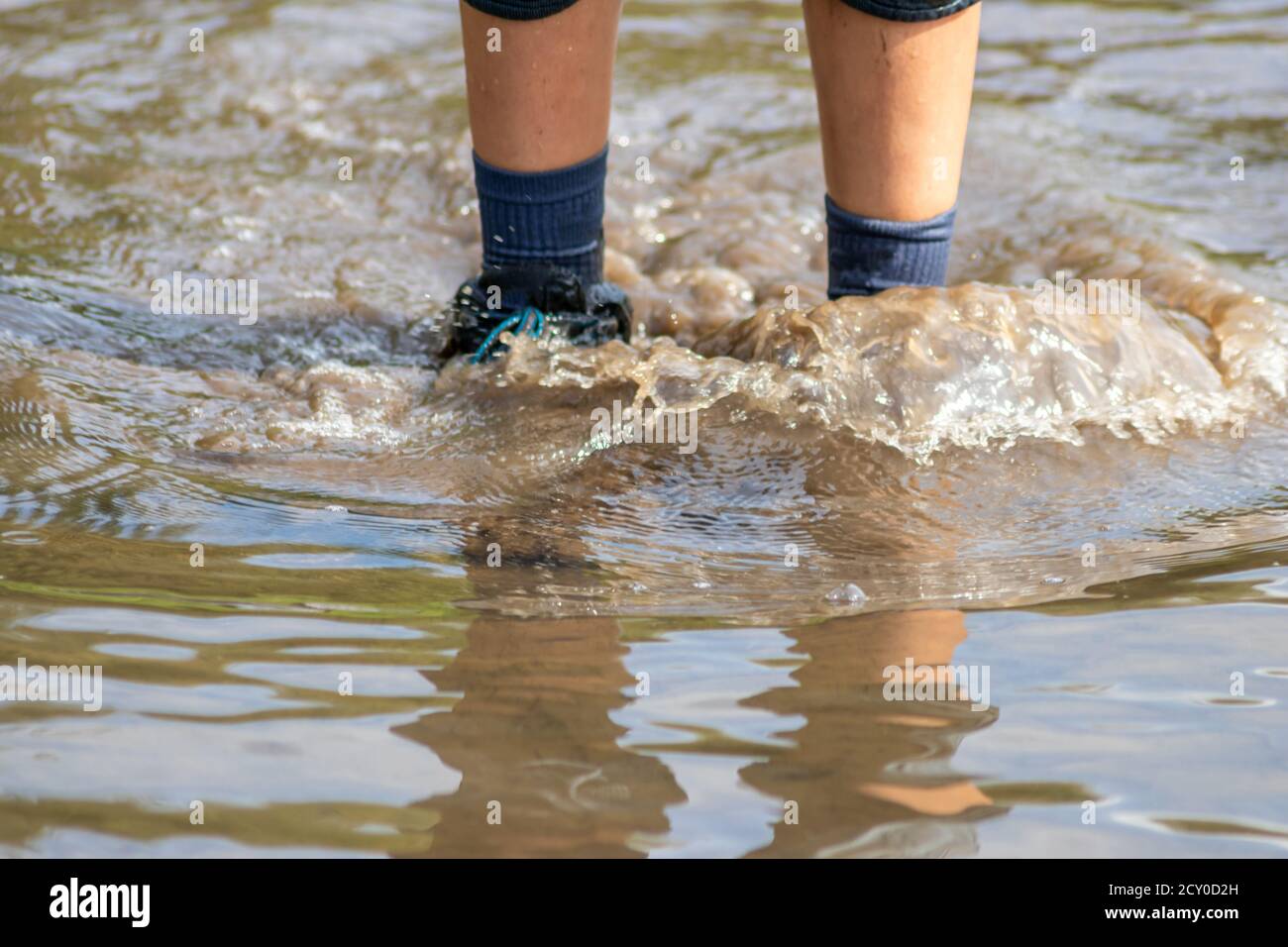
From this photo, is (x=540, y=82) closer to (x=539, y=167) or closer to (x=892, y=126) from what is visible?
(x=539, y=167)

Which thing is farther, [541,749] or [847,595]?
[847,595]

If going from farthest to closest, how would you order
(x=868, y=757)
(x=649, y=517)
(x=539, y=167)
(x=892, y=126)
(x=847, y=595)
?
1. (x=539, y=167)
2. (x=892, y=126)
3. (x=649, y=517)
4. (x=847, y=595)
5. (x=868, y=757)

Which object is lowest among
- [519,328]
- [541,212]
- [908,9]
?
[519,328]

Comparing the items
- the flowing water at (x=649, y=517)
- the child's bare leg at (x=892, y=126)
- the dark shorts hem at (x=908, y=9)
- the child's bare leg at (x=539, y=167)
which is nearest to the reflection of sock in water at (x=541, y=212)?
the child's bare leg at (x=539, y=167)

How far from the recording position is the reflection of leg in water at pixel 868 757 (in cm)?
126

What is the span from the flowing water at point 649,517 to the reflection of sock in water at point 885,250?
2.6 inches

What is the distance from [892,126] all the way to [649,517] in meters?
0.80

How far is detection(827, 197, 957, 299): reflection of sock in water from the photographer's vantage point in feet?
7.91

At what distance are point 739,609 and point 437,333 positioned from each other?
4.23ft

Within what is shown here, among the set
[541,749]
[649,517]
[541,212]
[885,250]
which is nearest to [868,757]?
[541,749]

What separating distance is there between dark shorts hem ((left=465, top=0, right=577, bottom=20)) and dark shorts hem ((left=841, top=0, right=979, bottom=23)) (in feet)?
1.55

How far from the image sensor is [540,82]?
2332 mm

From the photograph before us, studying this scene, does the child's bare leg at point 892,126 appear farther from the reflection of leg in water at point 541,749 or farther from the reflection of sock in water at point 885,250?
the reflection of leg in water at point 541,749
